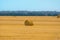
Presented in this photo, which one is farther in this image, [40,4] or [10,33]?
[40,4]

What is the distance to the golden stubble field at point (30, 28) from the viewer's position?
2.18ft

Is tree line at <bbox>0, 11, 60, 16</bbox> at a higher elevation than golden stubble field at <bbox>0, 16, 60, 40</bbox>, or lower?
higher

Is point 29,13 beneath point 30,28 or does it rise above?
above

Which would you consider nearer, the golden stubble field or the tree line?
the golden stubble field

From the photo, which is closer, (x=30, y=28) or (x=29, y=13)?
(x=30, y=28)

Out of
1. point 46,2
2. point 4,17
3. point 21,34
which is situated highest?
point 46,2

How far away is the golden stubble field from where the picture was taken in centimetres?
66

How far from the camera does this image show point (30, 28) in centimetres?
74

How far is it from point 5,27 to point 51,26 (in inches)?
12.5

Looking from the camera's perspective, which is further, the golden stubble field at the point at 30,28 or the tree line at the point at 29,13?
the tree line at the point at 29,13

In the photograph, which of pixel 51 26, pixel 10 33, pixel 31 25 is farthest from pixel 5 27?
pixel 51 26

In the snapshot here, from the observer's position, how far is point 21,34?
2.25 feet

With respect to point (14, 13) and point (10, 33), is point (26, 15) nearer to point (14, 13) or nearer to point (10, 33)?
point (14, 13)

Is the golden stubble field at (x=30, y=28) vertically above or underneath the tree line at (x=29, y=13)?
underneath
